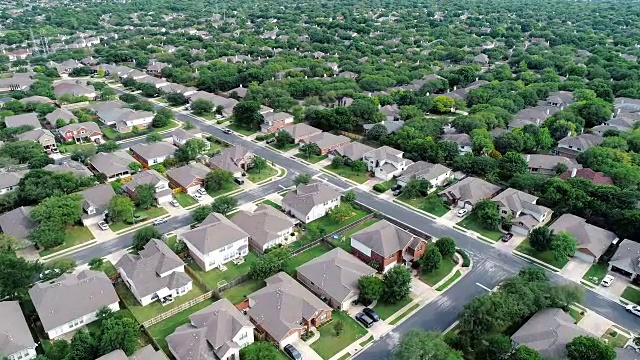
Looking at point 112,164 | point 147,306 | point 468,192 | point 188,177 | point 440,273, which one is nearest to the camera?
point 147,306

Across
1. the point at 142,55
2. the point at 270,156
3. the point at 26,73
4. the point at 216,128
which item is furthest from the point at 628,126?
the point at 26,73

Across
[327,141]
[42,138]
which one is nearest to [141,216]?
[42,138]

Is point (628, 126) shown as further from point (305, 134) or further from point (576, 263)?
point (305, 134)

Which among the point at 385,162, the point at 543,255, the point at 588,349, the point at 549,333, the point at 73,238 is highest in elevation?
the point at 588,349

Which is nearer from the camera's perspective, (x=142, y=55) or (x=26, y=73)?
(x=26, y=73)

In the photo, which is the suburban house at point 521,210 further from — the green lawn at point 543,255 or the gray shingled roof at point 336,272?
the gray shingled roof at point 336,272

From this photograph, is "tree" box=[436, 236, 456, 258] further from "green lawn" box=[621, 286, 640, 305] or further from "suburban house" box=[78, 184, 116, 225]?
"suburban house" box=[78, 184, 116, 225]

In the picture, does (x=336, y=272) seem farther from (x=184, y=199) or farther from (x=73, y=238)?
(x=73, y=238)
